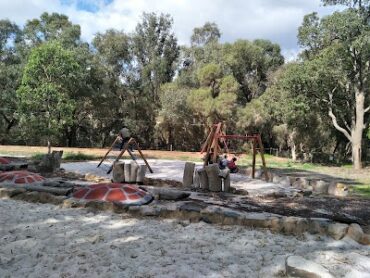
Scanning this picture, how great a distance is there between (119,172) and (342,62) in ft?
54.2

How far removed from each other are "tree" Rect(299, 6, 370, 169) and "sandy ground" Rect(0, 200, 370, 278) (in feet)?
59.9

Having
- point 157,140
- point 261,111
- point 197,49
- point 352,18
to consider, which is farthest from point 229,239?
point 197,49

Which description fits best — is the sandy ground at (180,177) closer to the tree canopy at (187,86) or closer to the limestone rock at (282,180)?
the limestone rock at (282,180)

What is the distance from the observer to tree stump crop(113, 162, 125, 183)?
11.1 metres

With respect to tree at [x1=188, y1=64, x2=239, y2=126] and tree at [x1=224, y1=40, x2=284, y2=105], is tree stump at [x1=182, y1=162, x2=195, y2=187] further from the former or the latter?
tree at [x1=224, y1=40, x2=284, y2=105]

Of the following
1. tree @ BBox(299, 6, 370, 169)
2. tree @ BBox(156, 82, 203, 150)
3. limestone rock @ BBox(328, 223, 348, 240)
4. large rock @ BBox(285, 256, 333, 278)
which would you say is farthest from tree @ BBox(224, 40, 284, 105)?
large rock @ BBox(285, 256, 333, 278)

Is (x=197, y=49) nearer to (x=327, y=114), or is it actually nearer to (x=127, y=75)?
(x=127, y=75)

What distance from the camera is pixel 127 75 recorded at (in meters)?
35.5

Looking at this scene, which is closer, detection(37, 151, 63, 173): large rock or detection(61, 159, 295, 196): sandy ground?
detection(61, 159, 295, 196): sandy ground

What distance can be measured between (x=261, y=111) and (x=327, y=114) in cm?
575

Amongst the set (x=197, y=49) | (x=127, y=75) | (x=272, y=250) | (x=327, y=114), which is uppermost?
(x=197, y=49)

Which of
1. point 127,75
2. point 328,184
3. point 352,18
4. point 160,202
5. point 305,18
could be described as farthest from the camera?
point 127,75

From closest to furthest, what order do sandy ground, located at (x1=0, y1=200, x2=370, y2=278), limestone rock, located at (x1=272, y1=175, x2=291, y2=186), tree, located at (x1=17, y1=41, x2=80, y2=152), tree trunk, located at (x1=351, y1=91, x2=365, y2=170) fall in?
sandy ground, located at (x1=0, y1=200, x2=370, y2=278) → limestone rock, located at (x1=272, y1=175, x2=291, y2=186) → tree, located at (x1=17, y1=41, x2=80, y2=152) → tree trunk, located at (x1=351, y1=91, x2=365, y2=170)

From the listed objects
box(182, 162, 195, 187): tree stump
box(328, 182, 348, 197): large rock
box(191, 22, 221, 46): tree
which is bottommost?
box(328, 182, 348, 197): large rock
